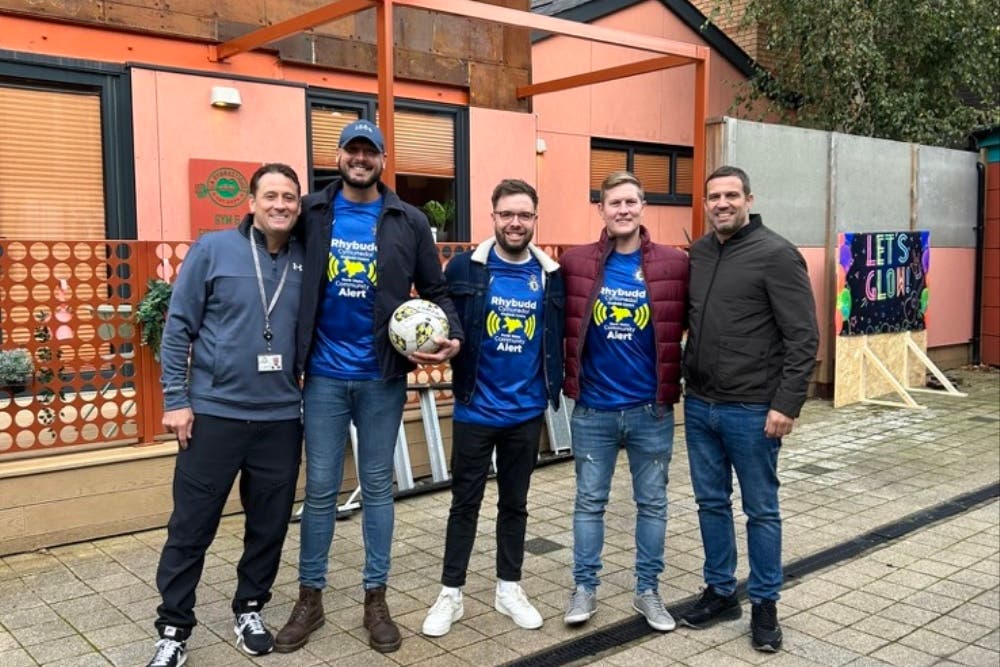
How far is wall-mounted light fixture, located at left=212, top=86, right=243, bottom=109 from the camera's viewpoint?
24.8ft

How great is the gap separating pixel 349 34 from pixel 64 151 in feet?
9.30

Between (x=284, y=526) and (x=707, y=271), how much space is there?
2113mm

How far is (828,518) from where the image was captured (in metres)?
5.78

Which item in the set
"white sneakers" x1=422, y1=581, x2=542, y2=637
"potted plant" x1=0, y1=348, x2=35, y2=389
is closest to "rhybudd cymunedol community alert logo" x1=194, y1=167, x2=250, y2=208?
"potted plant" x1=0, y1=348, x2=35, y2=389

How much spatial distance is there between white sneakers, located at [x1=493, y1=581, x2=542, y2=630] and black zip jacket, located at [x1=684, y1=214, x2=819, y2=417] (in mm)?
1238

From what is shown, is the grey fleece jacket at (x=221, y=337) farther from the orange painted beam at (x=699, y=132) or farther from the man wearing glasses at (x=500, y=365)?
the orange painted beam at (x=699, y=132)

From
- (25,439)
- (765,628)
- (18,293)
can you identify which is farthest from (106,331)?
(765,628)

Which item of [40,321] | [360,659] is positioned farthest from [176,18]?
[360,659]

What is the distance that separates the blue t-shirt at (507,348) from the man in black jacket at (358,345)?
0.18m

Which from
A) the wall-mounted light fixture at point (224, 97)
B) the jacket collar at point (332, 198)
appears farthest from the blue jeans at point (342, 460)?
the wall-mounted light fixture at point (224, 97)

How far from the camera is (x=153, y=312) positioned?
204 inches

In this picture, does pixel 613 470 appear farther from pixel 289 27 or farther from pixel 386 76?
pixel 289 27

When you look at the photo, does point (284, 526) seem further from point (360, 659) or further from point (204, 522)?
point (360, 659)

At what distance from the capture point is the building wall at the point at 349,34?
7.05 meters
